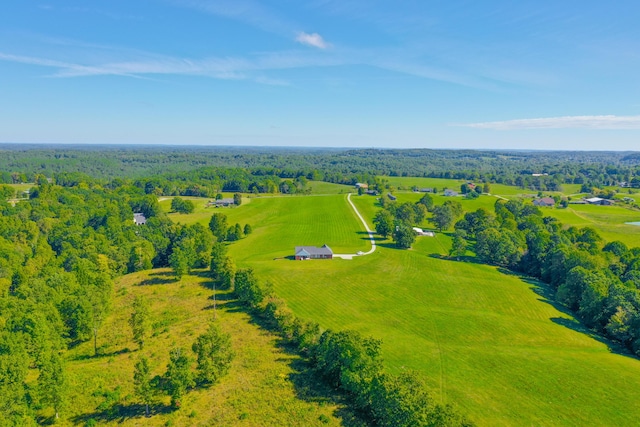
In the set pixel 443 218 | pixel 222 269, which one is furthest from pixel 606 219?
pixel 222 269

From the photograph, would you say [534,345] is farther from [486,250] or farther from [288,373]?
[486,250]

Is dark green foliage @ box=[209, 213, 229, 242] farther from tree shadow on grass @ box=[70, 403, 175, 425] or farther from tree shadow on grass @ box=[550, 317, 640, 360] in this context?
tree shadow on grass @ box=[550, 317, 640, 360]

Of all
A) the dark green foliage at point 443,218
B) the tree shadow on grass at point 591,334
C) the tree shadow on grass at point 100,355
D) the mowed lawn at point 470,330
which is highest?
the dark green foliage at point 443,218

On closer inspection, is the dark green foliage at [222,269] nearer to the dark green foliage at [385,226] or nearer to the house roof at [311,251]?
the house roof at [311,251]

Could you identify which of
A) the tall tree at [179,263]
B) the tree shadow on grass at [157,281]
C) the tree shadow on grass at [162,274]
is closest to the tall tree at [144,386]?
the tree shadow on grass at [157,281]

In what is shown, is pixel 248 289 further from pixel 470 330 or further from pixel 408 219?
pixel 408 219

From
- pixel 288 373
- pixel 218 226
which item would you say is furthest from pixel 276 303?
pixel 218 226
